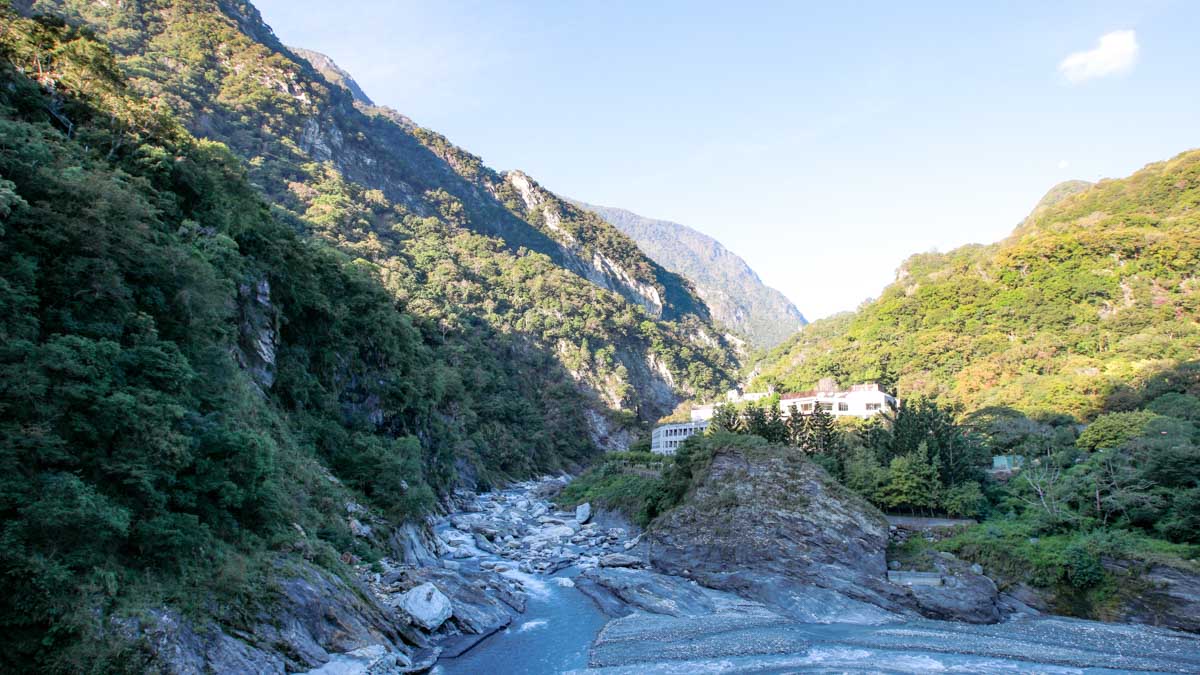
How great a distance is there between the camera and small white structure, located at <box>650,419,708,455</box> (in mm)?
78312

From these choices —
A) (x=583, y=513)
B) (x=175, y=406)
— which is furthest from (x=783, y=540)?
(x=175, y=406)

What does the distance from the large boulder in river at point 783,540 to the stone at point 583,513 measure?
42.6 ft

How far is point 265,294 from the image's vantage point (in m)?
31.8

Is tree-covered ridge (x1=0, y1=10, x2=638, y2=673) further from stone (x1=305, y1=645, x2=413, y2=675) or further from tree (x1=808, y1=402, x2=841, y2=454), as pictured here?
tree (x1=808, y1=402, x2=841, y2=454)

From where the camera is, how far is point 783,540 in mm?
30703

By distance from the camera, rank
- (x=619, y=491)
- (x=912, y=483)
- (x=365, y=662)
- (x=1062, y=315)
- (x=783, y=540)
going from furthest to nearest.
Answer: (x=1062, y=315) < (x=619, y=491) < (x=912, y=483) < (x=783, y=540) < (x=365, y=662)

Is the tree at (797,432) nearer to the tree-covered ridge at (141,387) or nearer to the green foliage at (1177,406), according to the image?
the green foliage at (1177,406)

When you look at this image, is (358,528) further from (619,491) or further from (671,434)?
(671,434)

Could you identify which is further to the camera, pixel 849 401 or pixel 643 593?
pixel 849 401

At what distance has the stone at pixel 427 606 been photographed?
21641 mm

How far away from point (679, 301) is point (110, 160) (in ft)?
553

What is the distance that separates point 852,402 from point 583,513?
3283cm

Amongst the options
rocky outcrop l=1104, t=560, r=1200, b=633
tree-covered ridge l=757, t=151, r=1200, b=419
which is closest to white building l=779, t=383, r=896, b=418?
tree-covered ridge l=757, t=151, r=1200, b=419

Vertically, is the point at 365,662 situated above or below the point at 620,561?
above
